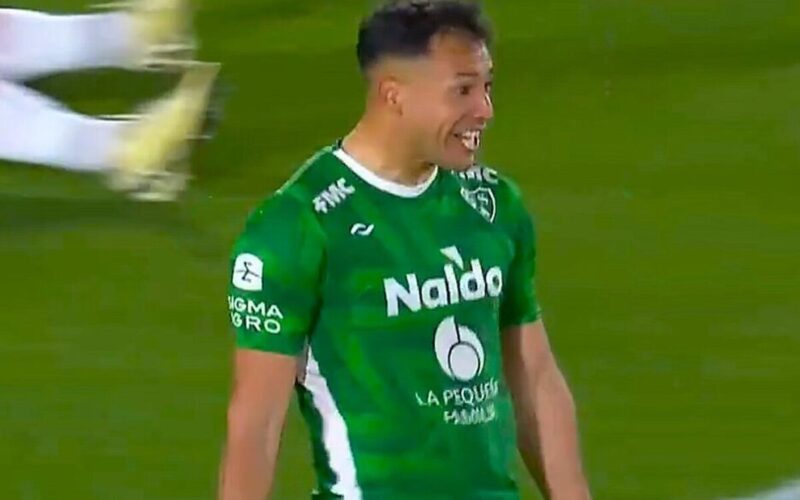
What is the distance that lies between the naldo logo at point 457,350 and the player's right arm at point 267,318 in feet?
0.69

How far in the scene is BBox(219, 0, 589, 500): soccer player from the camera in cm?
364

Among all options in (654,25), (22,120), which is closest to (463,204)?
(22,120)

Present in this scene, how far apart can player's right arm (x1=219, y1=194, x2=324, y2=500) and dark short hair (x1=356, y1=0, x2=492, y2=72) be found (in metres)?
0.30

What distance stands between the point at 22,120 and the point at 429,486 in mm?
6364

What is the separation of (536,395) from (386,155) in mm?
523

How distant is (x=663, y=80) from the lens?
1089 cm

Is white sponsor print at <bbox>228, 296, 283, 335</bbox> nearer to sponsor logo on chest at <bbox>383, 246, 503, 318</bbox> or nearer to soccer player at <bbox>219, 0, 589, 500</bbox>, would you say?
soccer player at <bbox>219, 0, 589, 500</bbox>

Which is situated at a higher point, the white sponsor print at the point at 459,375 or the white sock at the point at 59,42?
the white sock at the point at 59,42

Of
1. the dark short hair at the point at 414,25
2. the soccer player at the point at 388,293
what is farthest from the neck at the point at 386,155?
the dark short hair at the point at 414,25

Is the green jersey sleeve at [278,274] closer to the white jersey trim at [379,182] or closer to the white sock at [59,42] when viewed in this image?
the white jersey trim at [379,182]

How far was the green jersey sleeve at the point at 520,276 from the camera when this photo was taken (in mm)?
3838

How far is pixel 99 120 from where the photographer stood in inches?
385

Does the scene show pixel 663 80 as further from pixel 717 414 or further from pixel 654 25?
pixel 717 414

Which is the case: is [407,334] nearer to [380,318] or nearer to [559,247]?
[380,318]
